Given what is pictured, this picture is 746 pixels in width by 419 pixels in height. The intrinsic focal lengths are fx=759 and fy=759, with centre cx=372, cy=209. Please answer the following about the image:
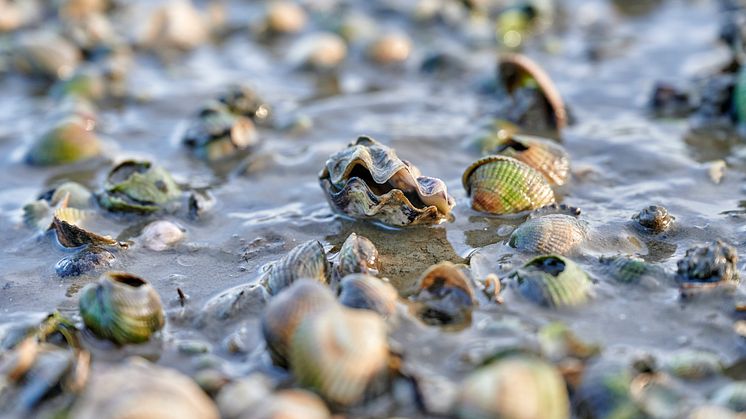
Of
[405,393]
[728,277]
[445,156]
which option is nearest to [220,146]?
[445,156]

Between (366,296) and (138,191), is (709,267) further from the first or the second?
(138,191)

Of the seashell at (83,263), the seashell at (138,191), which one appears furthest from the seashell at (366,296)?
the seashell at (138,191)

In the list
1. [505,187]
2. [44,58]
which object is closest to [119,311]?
[505,187]

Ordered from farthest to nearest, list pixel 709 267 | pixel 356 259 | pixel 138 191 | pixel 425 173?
1. pixel 425 173
2. pixel 138 191
3. pixel 356 259
4. pixel 709 267

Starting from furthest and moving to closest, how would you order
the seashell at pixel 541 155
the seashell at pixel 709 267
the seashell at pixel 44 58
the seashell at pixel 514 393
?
the seashell at pixel 44 58
the seashell at pixel 541 155
the seashell at pixel 709 267
the seashell at pixel 514 393

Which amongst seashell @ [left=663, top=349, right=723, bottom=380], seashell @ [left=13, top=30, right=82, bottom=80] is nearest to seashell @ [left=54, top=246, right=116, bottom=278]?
seashell @ [left=663, top=349, right=723, bottom=380]

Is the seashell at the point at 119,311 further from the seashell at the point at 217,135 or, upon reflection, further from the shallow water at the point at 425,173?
the seashell at the point at 217,135

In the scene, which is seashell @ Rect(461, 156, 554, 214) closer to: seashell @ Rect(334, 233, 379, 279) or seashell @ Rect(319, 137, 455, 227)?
seashell @ Rect(319, 137, 455, 227)
